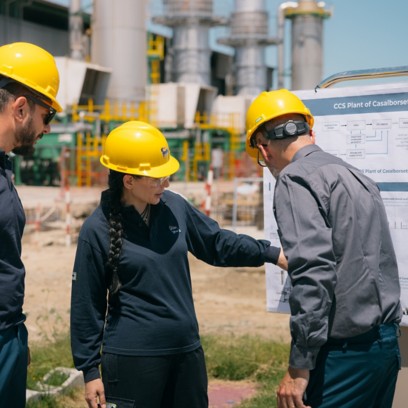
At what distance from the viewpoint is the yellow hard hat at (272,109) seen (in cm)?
298

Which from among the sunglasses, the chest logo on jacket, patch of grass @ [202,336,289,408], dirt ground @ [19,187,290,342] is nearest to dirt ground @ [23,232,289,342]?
dirt ground @ [19,187,290,342]

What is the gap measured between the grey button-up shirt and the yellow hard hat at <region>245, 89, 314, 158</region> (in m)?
0.26

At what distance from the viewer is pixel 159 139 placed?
330 cm

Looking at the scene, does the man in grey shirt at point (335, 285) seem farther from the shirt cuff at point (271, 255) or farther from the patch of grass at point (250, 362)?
the patch of grass at point (250, 362)

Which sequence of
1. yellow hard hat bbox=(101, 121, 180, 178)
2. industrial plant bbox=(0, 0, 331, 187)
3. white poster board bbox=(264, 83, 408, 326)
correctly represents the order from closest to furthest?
yellow hard hat bbox=(101, 121, 180, 178), white poster board bbox=(264, 83, 408, 326), industrial plant bbox=(0, 0, 331, 187)

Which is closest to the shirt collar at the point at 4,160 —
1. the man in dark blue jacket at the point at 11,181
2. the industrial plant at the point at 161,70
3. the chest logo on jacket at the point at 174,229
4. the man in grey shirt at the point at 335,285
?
the man in dark blue jacket at the point at 11,181

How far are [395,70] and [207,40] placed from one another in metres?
33.4

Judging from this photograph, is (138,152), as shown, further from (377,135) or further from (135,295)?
(377,135)

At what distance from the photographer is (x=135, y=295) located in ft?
10.2

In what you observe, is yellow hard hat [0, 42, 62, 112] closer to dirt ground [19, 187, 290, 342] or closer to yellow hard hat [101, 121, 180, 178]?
yellow hard hat [101, 121, 180, 178]

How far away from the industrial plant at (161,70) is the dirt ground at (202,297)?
9573mm

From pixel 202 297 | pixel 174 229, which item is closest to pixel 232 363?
pixel 174 229

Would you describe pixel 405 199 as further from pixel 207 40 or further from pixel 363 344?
pixel 207 40

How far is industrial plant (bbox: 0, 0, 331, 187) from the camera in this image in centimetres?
2864
